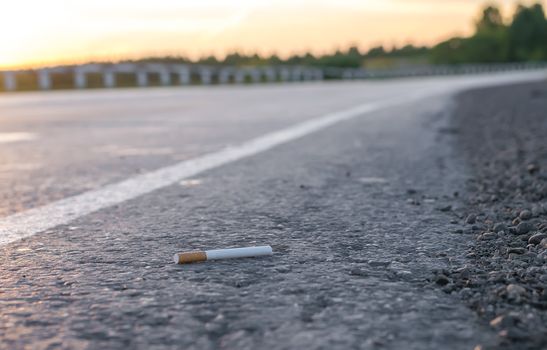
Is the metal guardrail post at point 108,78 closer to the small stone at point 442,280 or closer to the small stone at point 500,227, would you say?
the small stone at point 500,227

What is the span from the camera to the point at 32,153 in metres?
5.66

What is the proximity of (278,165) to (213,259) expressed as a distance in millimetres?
2458

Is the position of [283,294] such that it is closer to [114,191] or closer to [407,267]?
[407,267]

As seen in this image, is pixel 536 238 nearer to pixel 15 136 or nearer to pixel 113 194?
pixel 113 194

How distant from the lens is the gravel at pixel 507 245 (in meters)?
1.72

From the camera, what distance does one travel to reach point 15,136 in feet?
23.6

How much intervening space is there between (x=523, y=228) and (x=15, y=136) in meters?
5.64

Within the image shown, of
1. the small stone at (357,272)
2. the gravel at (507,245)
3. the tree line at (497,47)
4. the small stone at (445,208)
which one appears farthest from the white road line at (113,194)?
the tree line at (497,47)

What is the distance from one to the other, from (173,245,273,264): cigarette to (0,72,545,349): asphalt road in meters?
0.03

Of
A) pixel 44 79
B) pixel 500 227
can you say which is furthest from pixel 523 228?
pixel 44 79

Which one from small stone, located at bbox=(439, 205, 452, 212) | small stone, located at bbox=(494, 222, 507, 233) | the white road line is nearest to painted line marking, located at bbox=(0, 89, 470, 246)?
the white road line

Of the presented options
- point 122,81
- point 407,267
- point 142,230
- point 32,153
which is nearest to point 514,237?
point 407,267

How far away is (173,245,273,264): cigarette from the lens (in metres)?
2.23

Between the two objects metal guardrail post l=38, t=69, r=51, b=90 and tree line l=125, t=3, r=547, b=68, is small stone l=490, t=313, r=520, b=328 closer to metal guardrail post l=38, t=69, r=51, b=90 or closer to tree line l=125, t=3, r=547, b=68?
metal guardrail post l=38, t=69, r=51, b=90
